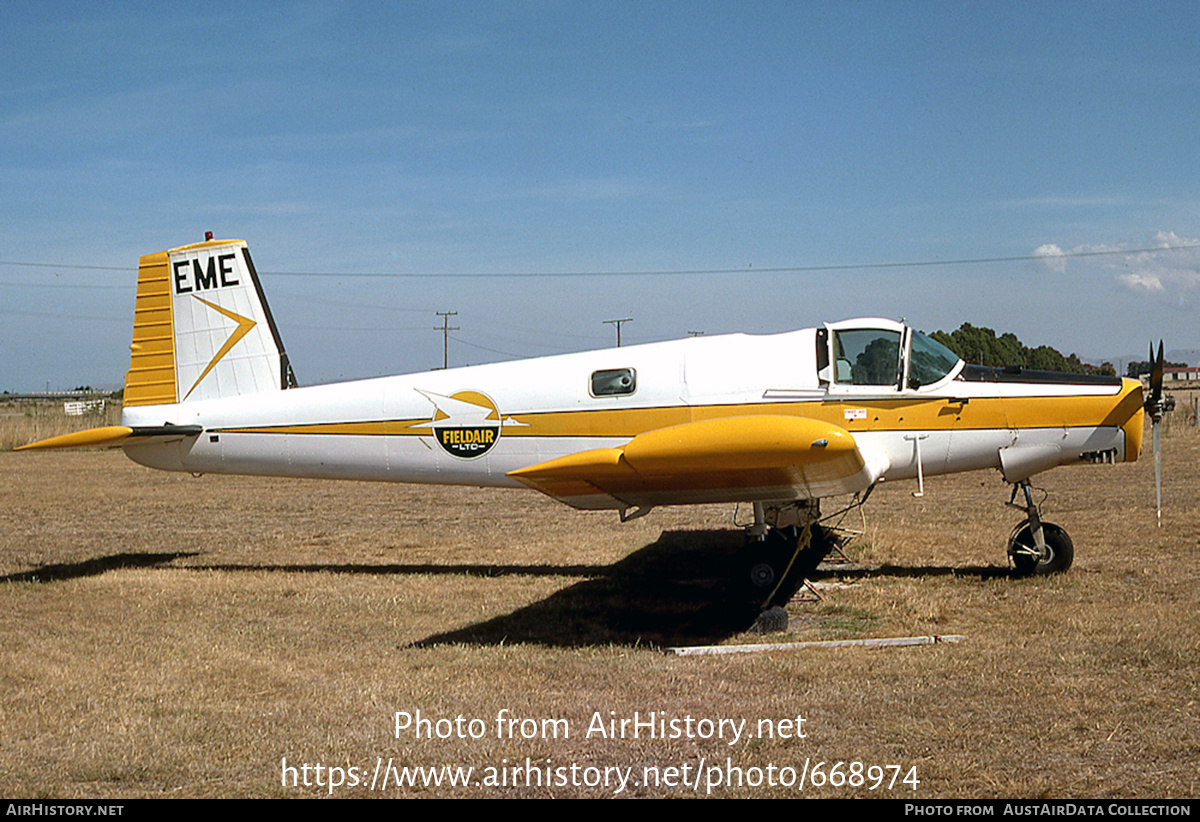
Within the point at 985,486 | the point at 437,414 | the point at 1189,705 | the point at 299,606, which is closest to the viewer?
the point at 1189,705

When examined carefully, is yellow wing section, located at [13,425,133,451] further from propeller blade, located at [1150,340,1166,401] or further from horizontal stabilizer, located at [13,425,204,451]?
propeller blade, located at [1150,340,1166,401]

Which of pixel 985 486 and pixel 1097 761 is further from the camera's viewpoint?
pixel 985 486

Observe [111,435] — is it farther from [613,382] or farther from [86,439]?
[613,382]

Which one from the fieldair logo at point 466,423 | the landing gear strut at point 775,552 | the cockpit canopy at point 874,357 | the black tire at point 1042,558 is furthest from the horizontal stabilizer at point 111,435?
the black tire at point 1042,558

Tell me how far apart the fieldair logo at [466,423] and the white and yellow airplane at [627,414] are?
18mm

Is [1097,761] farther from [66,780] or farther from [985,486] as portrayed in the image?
[985,486]

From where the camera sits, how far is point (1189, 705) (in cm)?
605

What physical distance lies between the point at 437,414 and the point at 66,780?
606 centimetres

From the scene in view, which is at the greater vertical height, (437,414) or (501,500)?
(437,414)

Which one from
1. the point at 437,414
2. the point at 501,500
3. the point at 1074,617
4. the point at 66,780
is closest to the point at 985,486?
the point at 501,500

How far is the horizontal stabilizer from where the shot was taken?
416 inches

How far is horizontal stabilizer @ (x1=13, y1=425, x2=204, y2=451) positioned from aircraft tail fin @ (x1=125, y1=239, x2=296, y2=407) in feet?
1.42

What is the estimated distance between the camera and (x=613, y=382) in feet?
33.8

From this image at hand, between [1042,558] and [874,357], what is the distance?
9.08ft
